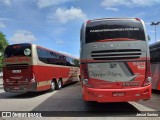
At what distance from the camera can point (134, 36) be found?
33.7ft

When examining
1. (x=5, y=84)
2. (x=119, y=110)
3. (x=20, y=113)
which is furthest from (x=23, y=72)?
(x=119, y=110)

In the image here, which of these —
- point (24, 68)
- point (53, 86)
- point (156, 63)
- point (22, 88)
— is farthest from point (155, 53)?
point (22, 88)

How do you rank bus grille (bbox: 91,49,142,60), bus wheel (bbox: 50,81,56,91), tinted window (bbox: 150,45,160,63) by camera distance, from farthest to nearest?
bus wheel (bbox: 50,81,56,91)
tinted window (bbox: 150,45,160,63)
bus grille (bbox: 91,49,142,60)

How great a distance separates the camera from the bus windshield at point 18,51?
1681 cm

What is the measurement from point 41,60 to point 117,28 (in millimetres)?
8586

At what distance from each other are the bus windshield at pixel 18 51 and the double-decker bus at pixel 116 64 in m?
7.16

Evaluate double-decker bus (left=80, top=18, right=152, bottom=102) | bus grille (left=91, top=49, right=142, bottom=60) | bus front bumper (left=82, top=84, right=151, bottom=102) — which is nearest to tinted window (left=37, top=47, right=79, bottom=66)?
double-decker bus (left=80, top=18, right=152, bottom=102)

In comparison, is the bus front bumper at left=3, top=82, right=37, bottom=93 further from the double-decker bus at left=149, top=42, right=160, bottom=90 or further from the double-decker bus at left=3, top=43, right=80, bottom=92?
the double-decker bus at left=149, top=42, right=160, bottom=90

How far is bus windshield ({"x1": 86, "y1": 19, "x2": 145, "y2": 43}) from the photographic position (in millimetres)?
10258

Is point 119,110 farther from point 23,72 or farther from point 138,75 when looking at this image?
point 23,72

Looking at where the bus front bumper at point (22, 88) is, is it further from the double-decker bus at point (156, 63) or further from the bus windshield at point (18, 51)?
the double-decker bus at point (156, 63)

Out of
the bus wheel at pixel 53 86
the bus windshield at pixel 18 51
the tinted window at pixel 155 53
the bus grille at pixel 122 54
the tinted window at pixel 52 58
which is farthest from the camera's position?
the bus wheel at pixel 53 86

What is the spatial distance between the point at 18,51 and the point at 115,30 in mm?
8435

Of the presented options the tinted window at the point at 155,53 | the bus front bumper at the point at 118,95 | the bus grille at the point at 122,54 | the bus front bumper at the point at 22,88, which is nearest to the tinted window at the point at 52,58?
the bus front bumper at the point at 22,88
